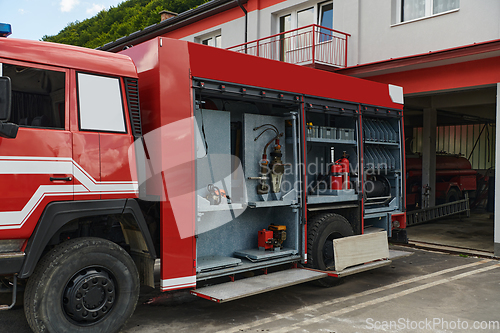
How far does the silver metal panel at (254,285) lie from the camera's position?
4.78 meters

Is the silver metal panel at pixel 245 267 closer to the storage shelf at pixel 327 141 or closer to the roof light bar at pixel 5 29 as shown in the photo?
the storage shelf at pixel 327 141

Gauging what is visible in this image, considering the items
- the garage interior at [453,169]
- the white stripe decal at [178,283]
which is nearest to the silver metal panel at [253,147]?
the white stripe decal at [178,283]

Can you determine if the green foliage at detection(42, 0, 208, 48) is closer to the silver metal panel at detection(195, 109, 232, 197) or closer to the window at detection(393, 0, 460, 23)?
the window at detection(393, 0, 460, 23)

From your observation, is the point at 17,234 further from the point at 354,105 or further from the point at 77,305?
the point at 354,105

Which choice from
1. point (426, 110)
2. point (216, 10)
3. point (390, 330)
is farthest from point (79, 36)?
point (390, 330)

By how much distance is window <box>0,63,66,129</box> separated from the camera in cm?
383

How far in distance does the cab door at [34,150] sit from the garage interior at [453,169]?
29.6ft

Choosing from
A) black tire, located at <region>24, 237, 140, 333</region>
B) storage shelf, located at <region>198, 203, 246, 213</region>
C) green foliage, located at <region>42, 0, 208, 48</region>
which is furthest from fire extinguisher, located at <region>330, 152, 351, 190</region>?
green foliage, located at <region>42, 0, 208, 48</region>

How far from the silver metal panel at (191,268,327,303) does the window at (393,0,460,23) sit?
7.90 m

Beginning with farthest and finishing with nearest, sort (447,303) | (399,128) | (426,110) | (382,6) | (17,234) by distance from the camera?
(426,110)
(382,6)
(399,128)
(447,303)
(17,234)

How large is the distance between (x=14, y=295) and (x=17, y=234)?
556mm

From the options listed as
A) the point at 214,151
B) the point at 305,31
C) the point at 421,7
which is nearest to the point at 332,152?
the point at 214,151

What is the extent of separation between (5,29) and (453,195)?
1493 cm

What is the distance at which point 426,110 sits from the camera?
50.2 ft
